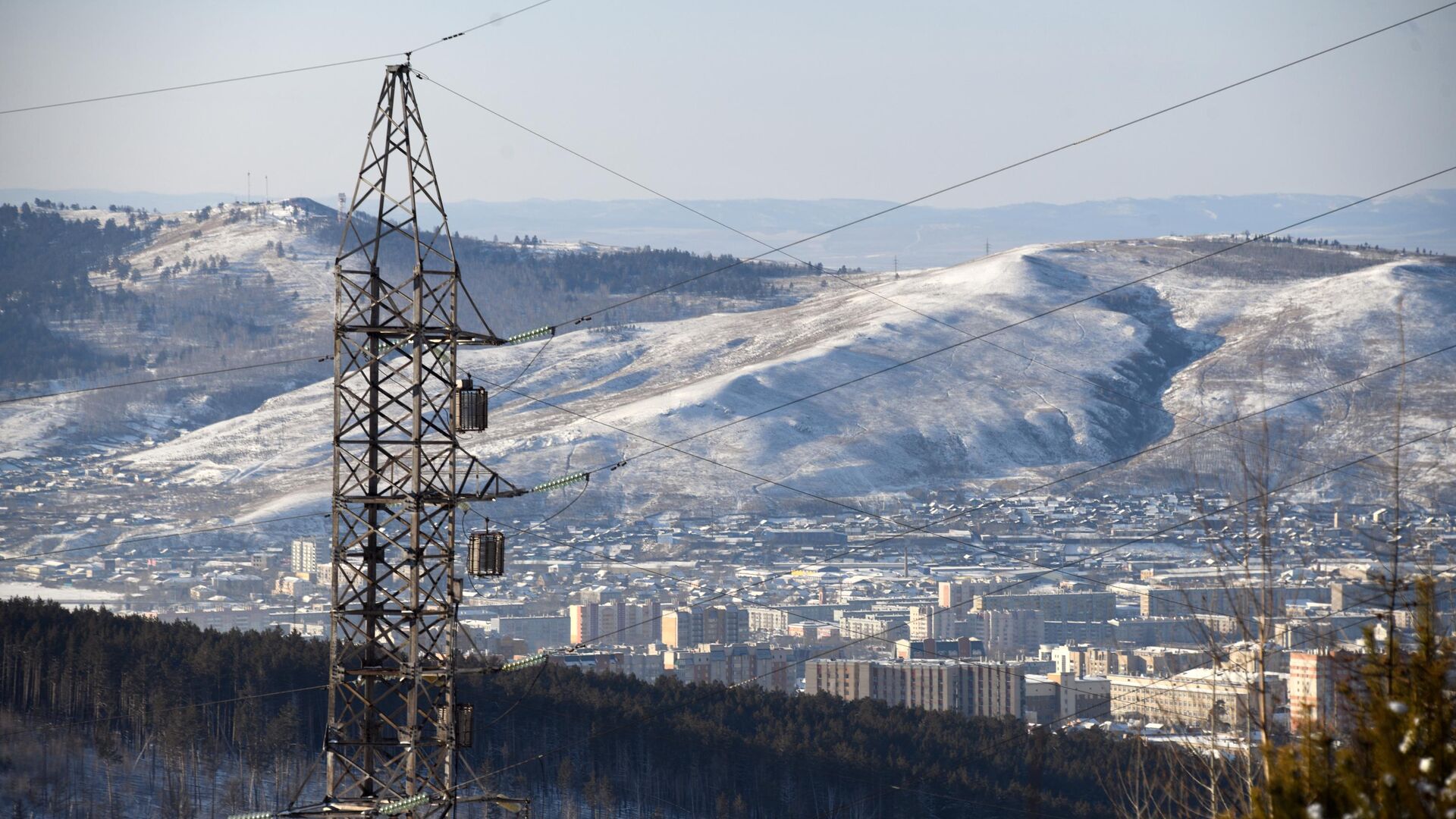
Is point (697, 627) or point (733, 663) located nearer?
point (733, 663)

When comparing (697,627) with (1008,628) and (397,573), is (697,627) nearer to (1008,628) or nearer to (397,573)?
(1008,628)

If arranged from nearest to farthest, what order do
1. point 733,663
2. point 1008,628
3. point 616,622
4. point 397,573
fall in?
1. point 397,573
2. point 733,663
3. point 616,622
4. point 1008,628

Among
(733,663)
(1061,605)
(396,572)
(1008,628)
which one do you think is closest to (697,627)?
(733,663)

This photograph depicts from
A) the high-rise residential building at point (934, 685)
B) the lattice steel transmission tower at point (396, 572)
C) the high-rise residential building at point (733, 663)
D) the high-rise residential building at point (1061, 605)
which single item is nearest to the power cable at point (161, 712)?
the high-rise residential building at point (934, 685)

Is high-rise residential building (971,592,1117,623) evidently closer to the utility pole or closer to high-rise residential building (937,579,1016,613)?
high-rise residential building (937,579,1016,613)

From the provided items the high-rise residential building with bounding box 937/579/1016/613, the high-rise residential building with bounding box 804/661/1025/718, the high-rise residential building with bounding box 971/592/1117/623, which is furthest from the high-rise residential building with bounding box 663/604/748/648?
the high-rise residential building with bounding box 804/661/1025/718

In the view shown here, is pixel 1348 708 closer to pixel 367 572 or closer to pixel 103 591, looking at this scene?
pixel 367 572

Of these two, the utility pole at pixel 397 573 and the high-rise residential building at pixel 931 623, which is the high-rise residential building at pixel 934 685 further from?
the utility pole at pixel 397 573

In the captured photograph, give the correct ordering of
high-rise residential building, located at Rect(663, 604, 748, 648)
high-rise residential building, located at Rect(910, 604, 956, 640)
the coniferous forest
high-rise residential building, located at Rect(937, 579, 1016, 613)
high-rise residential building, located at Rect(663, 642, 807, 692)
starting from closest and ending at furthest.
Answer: the coniferous forest, high-rise residential building, located at Rect(663, 642, 807, 692), high-rise residential building, located at Rect(663, 604, 748, 648), high-rise residential building, located at Rect(910, 604, 956, 640), high-rise residential building, located at Rect(937, 579, 1016, 613)
